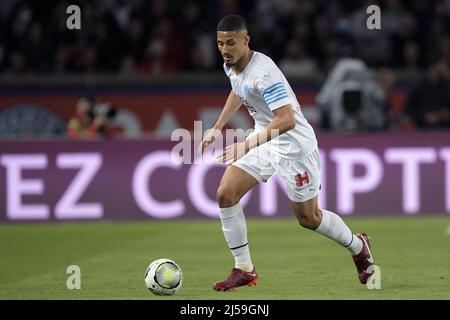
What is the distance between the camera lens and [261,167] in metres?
9.09

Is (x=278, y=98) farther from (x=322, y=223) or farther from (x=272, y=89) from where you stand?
(x=322, y=223)

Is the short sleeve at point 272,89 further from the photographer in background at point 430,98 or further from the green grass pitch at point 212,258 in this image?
the photographer in background at point 430,98

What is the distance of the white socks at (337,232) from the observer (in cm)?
909

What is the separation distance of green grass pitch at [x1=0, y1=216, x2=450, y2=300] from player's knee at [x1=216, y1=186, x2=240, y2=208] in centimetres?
67

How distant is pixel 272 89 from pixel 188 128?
9.79 m

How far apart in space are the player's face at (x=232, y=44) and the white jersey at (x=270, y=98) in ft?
0.52

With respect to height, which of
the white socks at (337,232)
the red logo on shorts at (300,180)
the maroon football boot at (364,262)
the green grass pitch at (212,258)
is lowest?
the green grass pitch at (212,258)

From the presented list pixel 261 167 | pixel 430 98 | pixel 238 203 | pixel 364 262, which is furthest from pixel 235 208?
pixel 430 98

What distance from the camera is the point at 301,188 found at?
29.5 ft

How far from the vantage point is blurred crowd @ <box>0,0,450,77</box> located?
18.2 m

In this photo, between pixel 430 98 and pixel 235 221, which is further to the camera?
Result: pixel 430 98

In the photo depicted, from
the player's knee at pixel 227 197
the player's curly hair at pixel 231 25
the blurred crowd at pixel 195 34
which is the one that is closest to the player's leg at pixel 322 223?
the player's knee at pixel 227 197

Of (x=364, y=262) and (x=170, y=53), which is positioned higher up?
(x=170, y=53)
